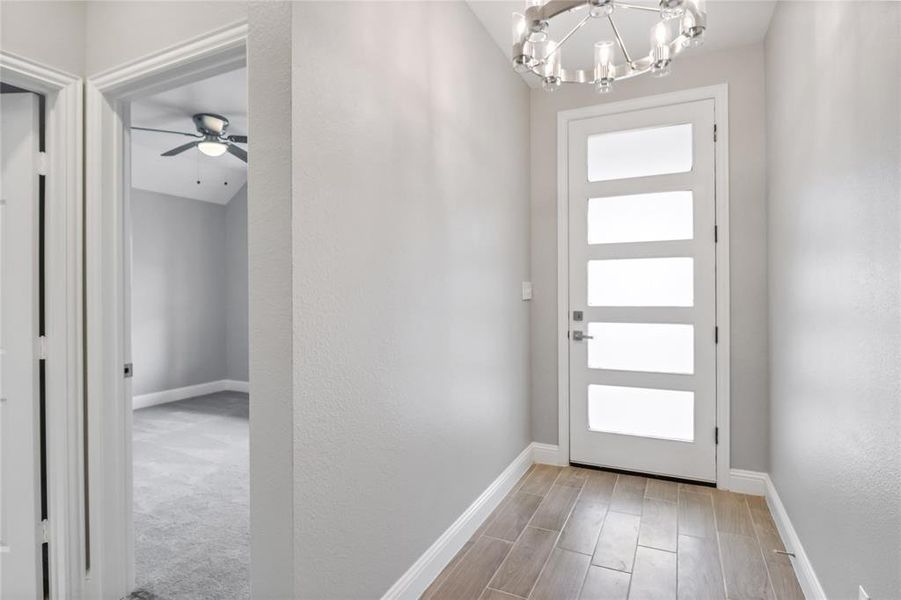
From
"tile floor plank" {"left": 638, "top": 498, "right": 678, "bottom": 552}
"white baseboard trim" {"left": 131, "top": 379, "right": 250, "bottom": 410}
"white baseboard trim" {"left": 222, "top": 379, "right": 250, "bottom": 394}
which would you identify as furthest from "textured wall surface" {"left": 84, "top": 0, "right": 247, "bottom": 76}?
"white baseboard trim" {"left": 222, "top": 379, "right": 250, "bottom": 394}

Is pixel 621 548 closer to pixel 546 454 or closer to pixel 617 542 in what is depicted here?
pixel 617 542

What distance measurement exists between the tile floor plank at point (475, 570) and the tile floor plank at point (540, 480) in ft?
A: 2.23

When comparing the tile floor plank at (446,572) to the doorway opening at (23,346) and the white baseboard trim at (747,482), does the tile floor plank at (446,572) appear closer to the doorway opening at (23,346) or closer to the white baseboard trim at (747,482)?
the doorway opening at (23,346)

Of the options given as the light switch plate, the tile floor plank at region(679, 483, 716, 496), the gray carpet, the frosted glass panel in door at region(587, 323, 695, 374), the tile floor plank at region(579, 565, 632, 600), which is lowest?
the gray carpet

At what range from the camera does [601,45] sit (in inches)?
76.0

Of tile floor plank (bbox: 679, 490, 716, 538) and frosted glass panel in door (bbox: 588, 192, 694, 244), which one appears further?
frosted glass panel in door (bbox: 588, 192, 694, 244)

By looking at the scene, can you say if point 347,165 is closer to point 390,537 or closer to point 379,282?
point 379,282

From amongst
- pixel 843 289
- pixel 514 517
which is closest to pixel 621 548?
pixel 514 517

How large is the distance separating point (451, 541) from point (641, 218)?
93.7 inches

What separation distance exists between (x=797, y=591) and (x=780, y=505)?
61cm

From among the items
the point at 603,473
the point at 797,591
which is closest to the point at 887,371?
the point at 797,591

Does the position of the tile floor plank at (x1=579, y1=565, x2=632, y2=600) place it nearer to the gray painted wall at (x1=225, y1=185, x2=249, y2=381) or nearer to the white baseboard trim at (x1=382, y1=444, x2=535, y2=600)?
the white baseboard trim at (x1=382, y1=444, x2=535, y2=600)

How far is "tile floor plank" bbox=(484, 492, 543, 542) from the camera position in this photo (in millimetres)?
2455

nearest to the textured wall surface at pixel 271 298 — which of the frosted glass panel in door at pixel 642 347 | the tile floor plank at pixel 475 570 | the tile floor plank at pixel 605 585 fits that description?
the tile floor plank at pixel 475 570
